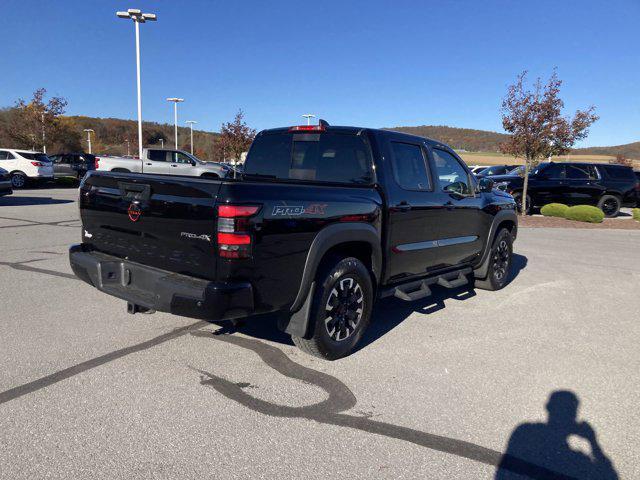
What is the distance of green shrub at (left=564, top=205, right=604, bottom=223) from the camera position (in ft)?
50.9

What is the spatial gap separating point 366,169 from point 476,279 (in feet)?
9.51

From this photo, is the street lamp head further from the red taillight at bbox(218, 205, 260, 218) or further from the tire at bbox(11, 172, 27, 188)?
the red taillight at bbox(218, 205, 260, 218)

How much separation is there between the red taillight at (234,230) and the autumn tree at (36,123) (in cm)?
4081

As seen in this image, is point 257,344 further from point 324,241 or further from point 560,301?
point 560,301

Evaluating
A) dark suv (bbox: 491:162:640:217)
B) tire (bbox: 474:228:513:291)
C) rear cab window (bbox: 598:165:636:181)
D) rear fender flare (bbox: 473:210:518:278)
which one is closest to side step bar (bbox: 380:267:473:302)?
rear fender flare (bbox: 473:210:518:278)

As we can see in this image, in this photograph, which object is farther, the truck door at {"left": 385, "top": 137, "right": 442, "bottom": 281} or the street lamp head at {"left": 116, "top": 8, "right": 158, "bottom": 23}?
the street lamp head at {"left": 116, "top": 8, "right": 158, "bottom": 23}

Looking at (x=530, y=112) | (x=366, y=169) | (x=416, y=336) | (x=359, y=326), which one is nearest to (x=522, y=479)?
(x=359, y=326)

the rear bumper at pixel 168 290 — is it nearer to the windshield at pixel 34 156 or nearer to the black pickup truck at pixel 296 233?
the black pickup truck at pixel 296 233

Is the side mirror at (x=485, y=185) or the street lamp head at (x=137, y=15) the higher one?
the street lamp head at (x=137, y=15)

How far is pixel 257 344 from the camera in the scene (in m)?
4.29

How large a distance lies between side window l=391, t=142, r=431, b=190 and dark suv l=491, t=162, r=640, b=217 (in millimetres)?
13090

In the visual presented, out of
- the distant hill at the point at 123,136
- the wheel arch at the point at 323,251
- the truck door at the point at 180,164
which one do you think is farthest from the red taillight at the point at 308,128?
A: the distant hill at the point at 123,136

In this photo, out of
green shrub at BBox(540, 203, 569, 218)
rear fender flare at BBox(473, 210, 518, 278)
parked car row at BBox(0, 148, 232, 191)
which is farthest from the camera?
parked car row at BBox(0, 148, 232, 191)

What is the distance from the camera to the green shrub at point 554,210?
16219mm
